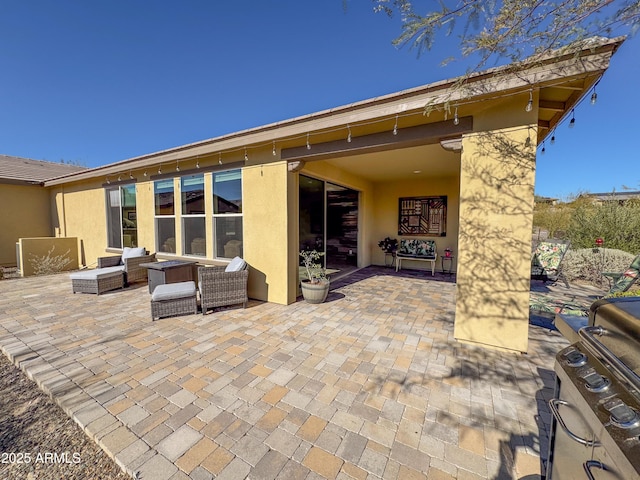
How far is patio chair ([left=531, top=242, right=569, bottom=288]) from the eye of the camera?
194 inches

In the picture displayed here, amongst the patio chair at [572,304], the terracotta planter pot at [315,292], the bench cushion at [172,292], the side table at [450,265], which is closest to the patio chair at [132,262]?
the bench cushion at [172,292]

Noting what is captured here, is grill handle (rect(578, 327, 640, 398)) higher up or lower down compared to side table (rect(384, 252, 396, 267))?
higher up

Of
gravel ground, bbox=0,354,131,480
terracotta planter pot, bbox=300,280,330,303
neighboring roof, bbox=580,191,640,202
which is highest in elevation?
neighboring roof, bbox=580,191,640,202

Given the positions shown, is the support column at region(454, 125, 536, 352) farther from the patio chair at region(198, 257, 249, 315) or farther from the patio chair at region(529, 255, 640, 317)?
the patio chair at region(198, 257, 249, 315)

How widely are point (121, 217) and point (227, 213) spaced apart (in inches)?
175

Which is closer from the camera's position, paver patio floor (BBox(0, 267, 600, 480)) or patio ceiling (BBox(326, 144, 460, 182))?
paver patio floor (BBox(0, 267, 600, 480))

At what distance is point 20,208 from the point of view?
8.79 meters

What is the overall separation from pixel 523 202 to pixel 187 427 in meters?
3.78

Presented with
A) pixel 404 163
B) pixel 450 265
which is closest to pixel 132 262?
pixel 404 163

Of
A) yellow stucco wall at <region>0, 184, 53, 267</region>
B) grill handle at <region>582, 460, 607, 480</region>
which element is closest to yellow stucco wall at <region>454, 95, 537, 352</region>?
grill handle at <region>582, 460, 607, 480</region>

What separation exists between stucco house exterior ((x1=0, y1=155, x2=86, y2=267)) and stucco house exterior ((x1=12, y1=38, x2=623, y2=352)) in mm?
935

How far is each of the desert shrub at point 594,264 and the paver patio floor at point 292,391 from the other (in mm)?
4732

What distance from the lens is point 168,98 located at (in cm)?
825

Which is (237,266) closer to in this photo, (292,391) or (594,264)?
(292,391)
